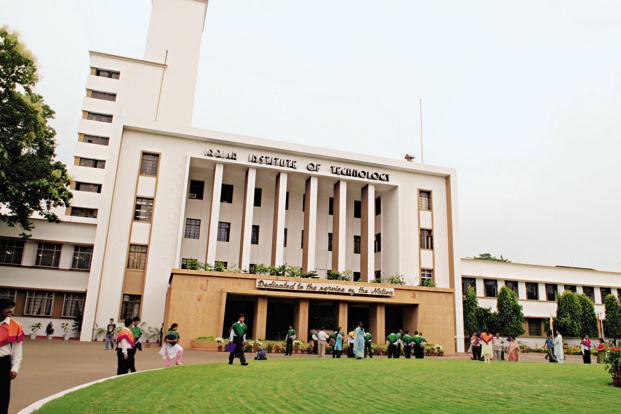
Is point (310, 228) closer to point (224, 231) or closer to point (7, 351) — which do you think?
point (224, 231)

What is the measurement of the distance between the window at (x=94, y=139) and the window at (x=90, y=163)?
1.81m

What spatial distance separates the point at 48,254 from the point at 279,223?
15.8 m

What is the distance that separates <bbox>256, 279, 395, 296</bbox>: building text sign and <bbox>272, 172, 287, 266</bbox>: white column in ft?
13.8

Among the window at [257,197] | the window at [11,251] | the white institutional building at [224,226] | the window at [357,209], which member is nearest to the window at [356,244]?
the white institutional building at [224,226]

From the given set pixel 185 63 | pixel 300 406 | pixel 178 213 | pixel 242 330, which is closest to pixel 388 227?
pixel 178 213

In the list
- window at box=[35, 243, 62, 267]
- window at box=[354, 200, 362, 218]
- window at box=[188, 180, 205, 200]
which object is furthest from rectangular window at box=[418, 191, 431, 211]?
window at box=[35, 243, 62, 267]

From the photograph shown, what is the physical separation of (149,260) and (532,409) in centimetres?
2554

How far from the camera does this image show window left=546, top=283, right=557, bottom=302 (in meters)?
43.0

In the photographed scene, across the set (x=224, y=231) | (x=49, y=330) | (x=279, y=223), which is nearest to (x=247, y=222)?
(x=279, y=223)

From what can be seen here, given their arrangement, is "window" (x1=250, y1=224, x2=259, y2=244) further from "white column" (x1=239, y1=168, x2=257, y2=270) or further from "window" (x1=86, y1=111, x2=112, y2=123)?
"window" (x1=86, y1=111, x2=112, y2=123)

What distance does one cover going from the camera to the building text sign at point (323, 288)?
2784 cm

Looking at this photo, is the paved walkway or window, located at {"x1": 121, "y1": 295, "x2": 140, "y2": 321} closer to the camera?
the paved walkway

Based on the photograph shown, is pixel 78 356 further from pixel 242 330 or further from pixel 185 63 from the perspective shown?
pixel 185 63

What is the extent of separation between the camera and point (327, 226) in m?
38.4
